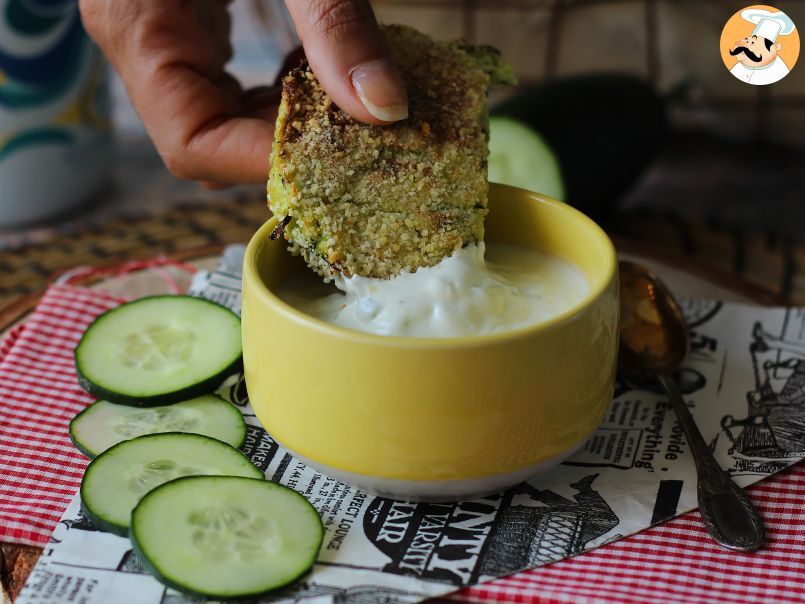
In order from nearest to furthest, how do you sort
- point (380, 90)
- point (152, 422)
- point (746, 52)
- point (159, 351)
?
point (380, 90)
point (152, 422)
point (159, 351)
point (746, 52)

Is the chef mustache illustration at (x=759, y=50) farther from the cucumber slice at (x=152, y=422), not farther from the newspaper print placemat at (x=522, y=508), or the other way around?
the cucumber slice at (x=152, y=422)

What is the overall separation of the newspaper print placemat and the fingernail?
0.49 meters

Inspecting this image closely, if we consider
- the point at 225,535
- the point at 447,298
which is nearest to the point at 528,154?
the point at 447,298

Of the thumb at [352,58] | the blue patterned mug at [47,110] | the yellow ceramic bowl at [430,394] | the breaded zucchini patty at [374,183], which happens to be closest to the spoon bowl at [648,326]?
the yellow ceramic bowl at [430,394]

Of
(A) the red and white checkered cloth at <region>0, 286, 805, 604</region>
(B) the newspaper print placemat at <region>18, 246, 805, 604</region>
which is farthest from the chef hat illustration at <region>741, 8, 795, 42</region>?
(A) the red and white checkered cloth at <region>0, 286, 805, 604</region>

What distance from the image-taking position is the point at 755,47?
1.66 metres

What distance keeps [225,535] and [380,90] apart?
0.57 metres

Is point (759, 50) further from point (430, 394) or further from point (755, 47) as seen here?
point (430, 394)

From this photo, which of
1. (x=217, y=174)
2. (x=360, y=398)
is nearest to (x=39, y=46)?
(x=217, y=174)

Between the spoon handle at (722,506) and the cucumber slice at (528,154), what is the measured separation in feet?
3.73

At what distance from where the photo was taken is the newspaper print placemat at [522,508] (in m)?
1.13

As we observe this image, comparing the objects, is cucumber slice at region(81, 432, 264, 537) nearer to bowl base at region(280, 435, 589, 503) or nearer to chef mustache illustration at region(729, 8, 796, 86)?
bowl base at region(280, 435, 589, 503)

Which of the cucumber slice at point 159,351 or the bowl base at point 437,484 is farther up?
the bowl base at point 437,484

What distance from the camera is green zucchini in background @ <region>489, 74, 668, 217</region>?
244 centimetres
